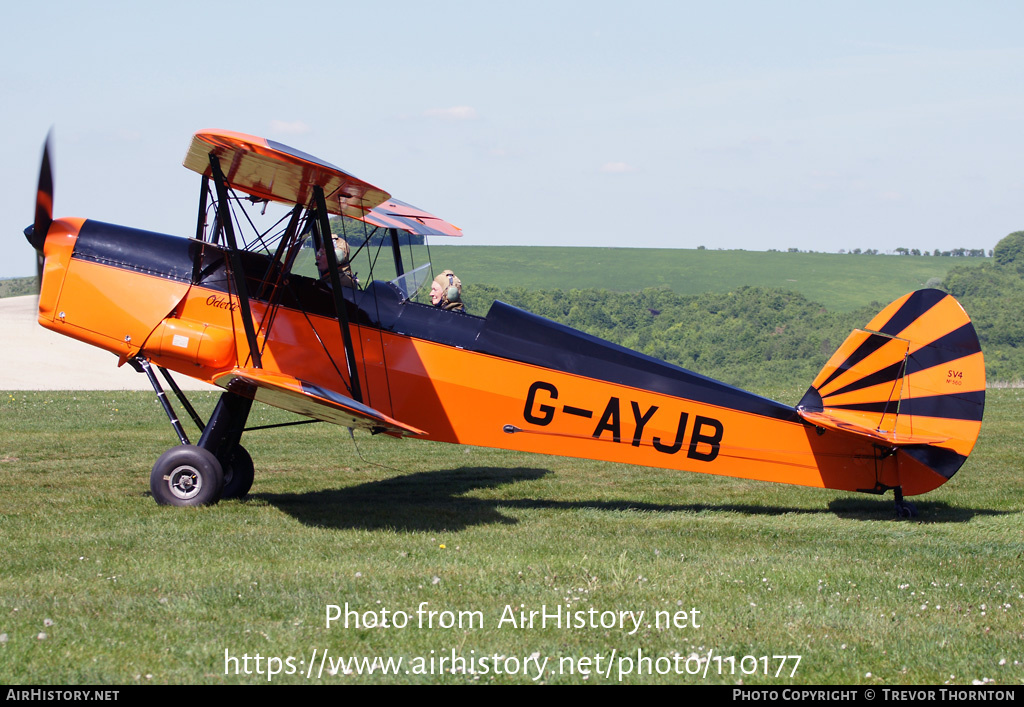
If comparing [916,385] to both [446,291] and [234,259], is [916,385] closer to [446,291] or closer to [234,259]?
[446,291]

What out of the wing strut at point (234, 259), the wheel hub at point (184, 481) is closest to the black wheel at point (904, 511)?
the wing strut at point (234, 259)

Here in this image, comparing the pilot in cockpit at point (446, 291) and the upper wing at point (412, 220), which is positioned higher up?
the upper wing at point (412, 220)

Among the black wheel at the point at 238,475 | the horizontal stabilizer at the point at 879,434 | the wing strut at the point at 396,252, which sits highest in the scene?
the wing strut at the point at 396,252

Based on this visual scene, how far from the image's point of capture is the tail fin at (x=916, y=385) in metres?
8.06

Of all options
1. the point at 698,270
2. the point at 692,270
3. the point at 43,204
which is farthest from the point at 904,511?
the point at 698,270

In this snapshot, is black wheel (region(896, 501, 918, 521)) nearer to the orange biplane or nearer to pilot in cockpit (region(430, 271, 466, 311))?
the orange biplane

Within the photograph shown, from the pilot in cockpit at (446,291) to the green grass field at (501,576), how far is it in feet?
6.61

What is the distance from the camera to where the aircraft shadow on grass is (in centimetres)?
785

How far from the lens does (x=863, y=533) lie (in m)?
7.81

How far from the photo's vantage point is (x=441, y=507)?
8695 mm

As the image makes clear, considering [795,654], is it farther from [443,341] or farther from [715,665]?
[443,341]

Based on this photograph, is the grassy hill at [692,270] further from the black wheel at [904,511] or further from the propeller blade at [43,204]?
the propeller blade at [43,204]

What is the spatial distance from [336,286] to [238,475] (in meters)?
2.40
